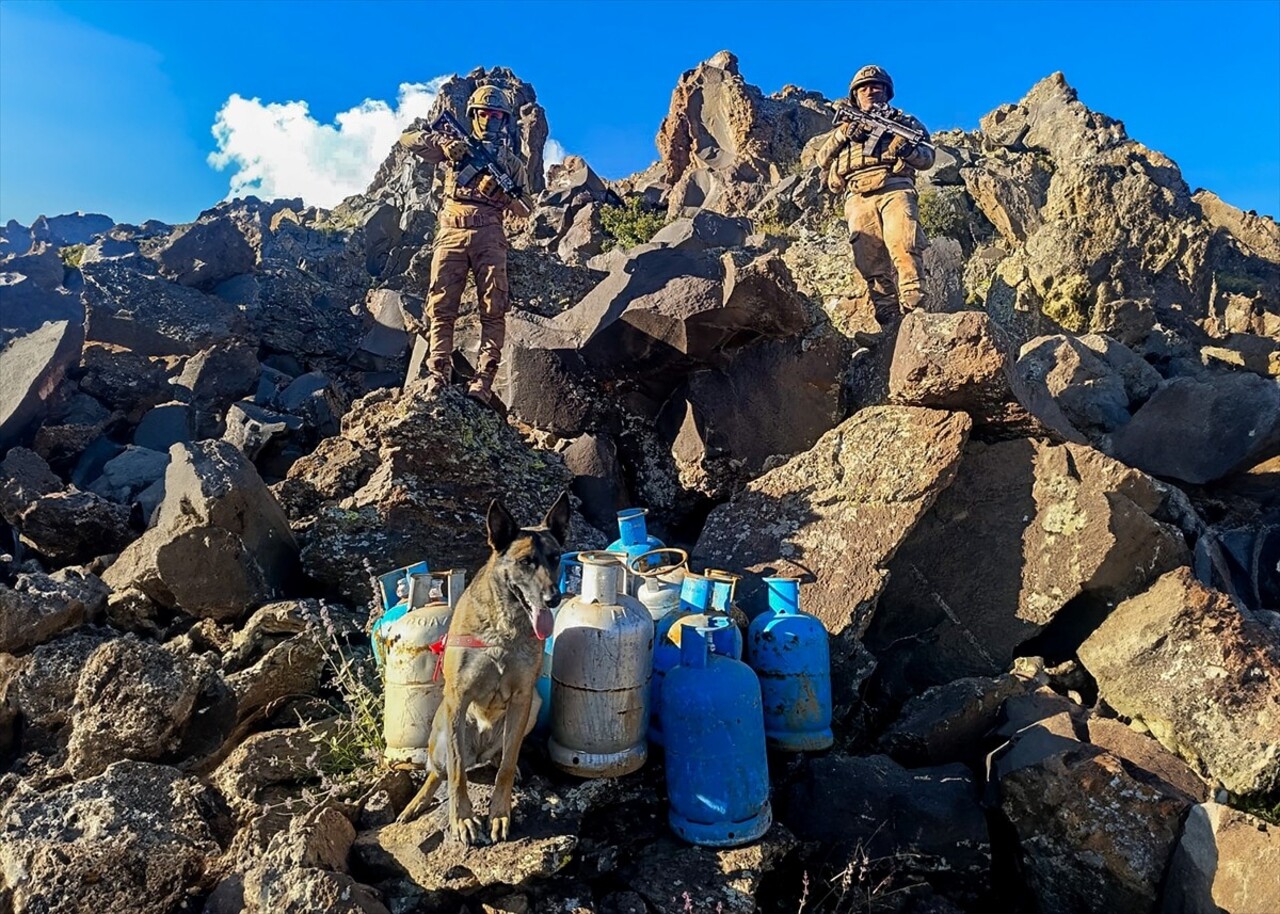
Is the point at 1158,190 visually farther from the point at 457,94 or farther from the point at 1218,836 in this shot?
the point at 457,94

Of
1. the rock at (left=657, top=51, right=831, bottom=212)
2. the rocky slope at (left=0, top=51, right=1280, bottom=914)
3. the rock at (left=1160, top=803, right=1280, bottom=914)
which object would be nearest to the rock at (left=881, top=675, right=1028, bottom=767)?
the rocky slope at (left=0, top=51, right=1280, bottom=914)

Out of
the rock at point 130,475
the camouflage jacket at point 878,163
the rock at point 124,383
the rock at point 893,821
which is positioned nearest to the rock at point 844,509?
the rock at point 893,821

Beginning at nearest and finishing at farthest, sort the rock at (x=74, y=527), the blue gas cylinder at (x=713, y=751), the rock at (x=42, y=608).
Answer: the blue gas cylinder at (x=713, y=751) → the rock at (x=42, y=608) → the rock at (x=74, y=527)

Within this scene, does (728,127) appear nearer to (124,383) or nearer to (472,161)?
(472,161)

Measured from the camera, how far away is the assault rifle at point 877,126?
7719mm

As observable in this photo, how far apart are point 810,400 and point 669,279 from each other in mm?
1606

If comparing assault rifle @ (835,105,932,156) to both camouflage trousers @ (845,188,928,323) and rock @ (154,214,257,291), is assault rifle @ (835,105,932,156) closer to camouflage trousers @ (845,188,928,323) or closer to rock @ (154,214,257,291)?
camouflage trousers @ (845,188,928,323)

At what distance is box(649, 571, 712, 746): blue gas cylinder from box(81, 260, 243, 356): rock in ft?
28.9

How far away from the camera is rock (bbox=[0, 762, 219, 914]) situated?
2.75 m

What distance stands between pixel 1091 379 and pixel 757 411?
3.86 m

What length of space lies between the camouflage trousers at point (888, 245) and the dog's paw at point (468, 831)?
5.97 metres

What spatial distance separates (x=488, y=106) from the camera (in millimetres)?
7570

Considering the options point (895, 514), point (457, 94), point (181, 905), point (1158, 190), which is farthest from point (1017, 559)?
point (457, 94)

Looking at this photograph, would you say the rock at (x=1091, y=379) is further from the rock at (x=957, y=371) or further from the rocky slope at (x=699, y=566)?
the rock at (x=957, y=371)
